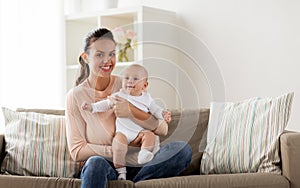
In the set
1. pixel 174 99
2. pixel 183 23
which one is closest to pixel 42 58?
pixel 183 23

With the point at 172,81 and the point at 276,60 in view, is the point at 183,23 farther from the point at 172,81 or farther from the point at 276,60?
the point at 172,81

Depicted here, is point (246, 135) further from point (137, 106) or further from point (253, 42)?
point (253, 42)

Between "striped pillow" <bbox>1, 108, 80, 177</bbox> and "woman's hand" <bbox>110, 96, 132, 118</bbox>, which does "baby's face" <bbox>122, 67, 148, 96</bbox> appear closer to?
"woman's hand" <bbox>110, 96, 132, 118</bbox>

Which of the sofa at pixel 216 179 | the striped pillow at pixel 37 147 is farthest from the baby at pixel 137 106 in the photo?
the striped pillow at pixel 37 147

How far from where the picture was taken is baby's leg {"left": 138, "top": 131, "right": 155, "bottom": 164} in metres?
2.53

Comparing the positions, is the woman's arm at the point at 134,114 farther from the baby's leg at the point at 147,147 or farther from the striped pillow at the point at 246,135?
the striped pillow at the point at 246,135

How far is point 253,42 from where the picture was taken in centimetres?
344

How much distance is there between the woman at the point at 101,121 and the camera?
8.24ft

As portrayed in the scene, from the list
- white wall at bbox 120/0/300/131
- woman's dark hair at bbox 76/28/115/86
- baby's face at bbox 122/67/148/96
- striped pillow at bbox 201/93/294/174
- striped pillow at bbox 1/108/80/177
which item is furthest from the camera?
white wall at bbox 120/0/300/131

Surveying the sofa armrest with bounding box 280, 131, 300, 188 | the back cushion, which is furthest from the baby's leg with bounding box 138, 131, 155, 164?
the sofa armrest with bounding box 280, 131, 300, 188

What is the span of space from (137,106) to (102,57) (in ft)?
0.92

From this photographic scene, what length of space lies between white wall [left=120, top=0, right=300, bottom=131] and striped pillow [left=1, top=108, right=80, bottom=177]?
1.16 metres

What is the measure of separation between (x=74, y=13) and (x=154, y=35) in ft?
3.73

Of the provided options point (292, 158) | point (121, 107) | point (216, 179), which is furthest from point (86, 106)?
point (292, 158)
